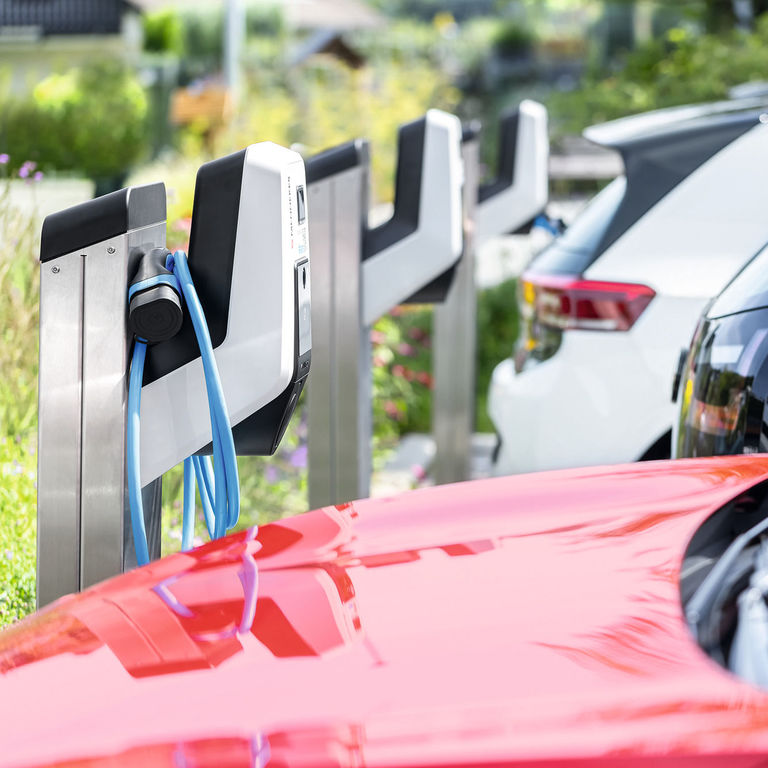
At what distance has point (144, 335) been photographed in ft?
6.48

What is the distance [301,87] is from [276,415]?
14.2m

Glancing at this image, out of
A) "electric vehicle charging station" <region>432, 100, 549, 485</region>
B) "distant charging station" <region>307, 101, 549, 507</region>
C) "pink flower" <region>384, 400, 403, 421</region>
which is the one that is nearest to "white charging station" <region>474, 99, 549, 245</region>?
"electric vehicle charging station" <region>432, 100, 549, 485</region>

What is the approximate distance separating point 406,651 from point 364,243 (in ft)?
6.94

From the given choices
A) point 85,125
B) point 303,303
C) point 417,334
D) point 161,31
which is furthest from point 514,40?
point 303,303

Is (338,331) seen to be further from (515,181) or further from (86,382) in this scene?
(515,181)

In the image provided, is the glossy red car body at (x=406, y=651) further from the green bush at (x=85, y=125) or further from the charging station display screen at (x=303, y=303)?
the green bush at (x=85, y=125)

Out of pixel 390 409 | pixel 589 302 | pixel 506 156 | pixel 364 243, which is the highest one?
pixel 364 243

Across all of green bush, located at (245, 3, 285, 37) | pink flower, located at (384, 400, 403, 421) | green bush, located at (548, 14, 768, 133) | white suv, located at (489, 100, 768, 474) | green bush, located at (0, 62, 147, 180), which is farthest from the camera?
green bush, located at (245, 3, 285, 37)

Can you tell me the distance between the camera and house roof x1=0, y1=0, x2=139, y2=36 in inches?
1153

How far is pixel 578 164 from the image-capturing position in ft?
44.6

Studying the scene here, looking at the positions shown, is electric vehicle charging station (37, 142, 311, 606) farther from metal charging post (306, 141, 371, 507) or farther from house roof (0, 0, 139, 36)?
house roof (0, 0, 139, 36)

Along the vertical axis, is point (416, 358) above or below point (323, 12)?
below

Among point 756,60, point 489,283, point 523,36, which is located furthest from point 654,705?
point 523,36

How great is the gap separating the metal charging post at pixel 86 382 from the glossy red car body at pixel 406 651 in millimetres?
310
